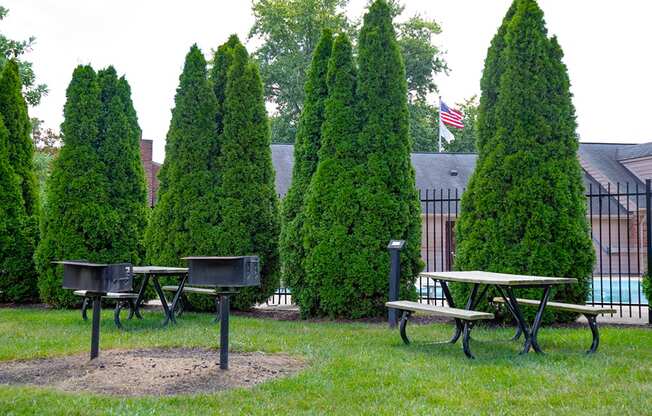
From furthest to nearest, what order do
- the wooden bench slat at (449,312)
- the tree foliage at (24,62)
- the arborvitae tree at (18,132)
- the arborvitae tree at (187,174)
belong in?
the tree foliage at (24,62)
the arborvitae tree at (18,132)
the arborvitae tree at (187,174)
the wooden bench slat at (449,312)

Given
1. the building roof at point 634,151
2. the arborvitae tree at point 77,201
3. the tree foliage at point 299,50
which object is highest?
the tree foliage at point 299,50

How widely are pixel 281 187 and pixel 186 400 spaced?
63.5 feet

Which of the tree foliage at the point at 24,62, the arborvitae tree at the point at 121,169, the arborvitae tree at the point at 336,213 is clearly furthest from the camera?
the tree foliage at the point at 24,62

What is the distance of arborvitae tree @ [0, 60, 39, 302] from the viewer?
479 inches

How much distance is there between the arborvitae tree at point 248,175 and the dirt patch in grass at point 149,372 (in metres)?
4.53

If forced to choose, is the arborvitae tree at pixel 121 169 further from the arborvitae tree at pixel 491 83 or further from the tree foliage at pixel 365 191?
the arborvitae tree at pixel 491 83

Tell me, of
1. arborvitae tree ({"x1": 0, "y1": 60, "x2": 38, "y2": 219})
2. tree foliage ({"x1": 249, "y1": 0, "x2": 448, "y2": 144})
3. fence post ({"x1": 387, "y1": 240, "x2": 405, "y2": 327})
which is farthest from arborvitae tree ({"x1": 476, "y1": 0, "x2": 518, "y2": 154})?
tree foliage ({"x1": 249, "y1": 0, "x2": 448, "y2": 144})

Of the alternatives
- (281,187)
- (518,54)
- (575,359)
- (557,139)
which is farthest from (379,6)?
(281,187)

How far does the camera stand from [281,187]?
23.8 m

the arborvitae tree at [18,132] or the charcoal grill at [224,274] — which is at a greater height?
the arborvitae tree at [18,132]

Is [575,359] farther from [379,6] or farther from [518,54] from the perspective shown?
[379,6]

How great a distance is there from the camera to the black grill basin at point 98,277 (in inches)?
235

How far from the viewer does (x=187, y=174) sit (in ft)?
37.4

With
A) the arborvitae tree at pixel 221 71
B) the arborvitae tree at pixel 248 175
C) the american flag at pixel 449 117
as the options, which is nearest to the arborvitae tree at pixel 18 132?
the arborvitae tree at pixel 221 71
